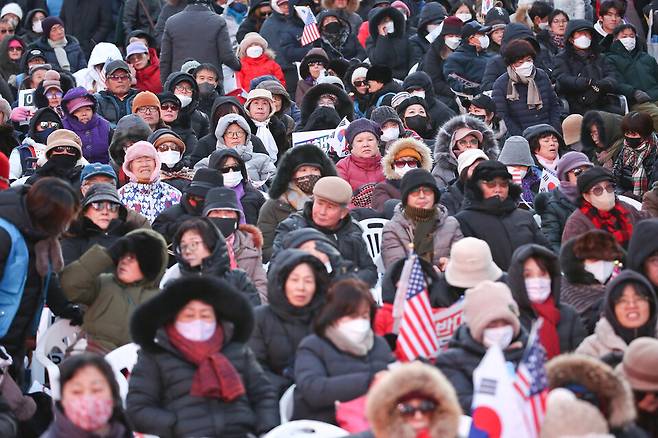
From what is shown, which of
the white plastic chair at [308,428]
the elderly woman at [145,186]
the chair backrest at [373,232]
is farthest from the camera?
the elderly woman at [145,186]

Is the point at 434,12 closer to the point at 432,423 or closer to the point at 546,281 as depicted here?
the point at 546,281

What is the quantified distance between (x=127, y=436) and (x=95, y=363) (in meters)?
0.41

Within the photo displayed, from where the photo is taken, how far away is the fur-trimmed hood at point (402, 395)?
6.67 metres

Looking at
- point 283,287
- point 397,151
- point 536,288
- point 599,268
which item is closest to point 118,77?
point 397,151

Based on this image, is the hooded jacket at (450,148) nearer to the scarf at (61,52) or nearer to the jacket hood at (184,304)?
the jacket hood at (184,304)

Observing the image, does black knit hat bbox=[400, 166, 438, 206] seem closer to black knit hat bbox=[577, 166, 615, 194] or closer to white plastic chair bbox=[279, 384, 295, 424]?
black knit hat bbox=[577, 166, 615, 194]

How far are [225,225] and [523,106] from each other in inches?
215

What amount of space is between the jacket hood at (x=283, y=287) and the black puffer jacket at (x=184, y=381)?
0.65 meters

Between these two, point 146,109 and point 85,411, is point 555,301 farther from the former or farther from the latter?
point 146,109

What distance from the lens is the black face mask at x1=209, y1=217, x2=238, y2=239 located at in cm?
1048

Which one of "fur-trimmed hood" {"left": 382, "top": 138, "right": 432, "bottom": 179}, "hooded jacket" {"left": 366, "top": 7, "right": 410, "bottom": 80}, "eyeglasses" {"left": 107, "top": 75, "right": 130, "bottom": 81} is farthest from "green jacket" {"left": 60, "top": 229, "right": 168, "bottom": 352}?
"hooded jacket" {"left": 366, "top": 7, "right": 410, "bottom": 80}

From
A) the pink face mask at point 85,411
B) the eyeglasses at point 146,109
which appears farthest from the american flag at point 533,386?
the eyeglasses at point 146,109

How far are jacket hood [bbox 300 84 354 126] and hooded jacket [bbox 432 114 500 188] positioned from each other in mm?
1866

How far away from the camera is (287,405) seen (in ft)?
26.7
